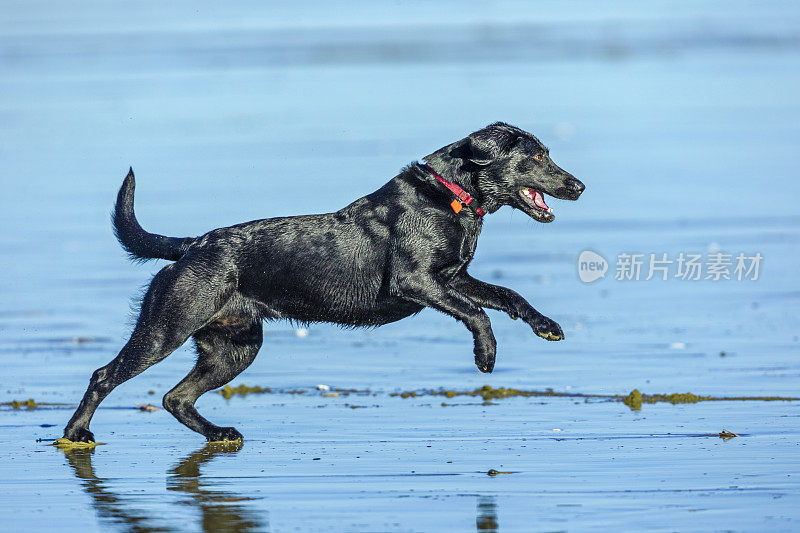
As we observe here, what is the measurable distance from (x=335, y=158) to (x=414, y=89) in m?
5.34

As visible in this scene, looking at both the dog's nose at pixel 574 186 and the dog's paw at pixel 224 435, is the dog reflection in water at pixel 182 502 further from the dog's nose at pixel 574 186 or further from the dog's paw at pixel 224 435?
the dog's nose at pixel 574 186

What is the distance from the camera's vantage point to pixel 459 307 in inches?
258

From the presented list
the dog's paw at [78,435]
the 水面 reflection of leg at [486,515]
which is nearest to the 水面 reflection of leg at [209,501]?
the dog's paw at [78,435]

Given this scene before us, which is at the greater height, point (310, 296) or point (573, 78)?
point (573, 78)

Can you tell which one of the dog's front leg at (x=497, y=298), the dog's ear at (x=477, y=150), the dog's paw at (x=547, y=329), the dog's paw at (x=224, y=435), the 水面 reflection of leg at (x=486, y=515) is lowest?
the 水面 reflection of leg at (x=486, y=515)

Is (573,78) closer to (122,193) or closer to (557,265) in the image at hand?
(557,265)

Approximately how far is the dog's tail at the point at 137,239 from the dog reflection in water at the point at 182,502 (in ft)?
4.22

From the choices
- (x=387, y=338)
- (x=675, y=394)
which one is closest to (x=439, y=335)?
(x=387, y=338)

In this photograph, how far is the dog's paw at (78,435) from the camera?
21.2 feet

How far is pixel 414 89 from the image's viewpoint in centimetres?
2081

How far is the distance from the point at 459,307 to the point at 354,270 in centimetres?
59
